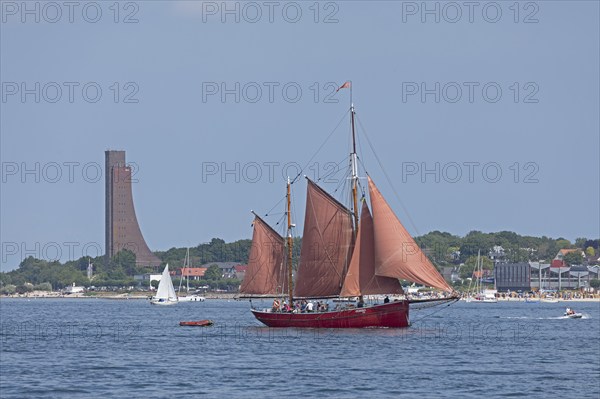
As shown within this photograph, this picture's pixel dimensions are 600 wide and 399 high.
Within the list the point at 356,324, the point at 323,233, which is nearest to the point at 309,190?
the point at 323,233

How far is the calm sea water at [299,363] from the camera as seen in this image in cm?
5606

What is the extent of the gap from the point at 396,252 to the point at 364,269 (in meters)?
4.03

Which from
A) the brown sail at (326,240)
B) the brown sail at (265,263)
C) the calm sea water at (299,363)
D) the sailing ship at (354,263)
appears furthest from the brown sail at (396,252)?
the brown sail at (265,263)

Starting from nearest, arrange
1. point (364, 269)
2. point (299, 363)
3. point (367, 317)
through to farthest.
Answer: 1. point (299, 363)
2. point (364, 269)
3. point (367, 317)

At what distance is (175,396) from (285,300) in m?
52.0

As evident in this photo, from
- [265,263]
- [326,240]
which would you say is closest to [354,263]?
[326,240]

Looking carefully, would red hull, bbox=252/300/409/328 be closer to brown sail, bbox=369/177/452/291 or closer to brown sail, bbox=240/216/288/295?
brown sail, bbox=369/177/452/291

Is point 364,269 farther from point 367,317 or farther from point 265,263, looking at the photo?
point 265,263

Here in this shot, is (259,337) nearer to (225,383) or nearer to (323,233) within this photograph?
(323,233)

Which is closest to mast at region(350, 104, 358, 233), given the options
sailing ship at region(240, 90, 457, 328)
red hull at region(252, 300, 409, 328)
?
sailing ship at region(240, 90, 457, 328)

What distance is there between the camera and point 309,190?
94.9 meters

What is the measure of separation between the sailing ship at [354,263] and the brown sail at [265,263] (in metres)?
2.71

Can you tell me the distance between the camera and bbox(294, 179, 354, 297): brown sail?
3728 inches

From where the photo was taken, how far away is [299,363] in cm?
6856
